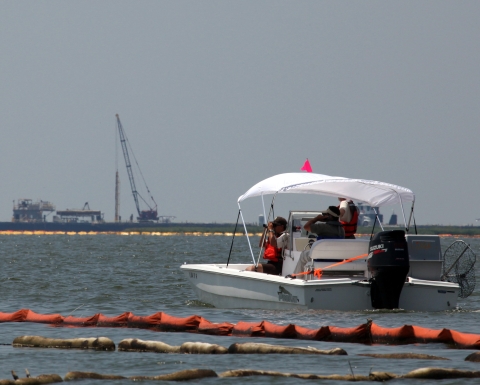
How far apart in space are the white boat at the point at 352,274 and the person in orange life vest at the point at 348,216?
1.84ft

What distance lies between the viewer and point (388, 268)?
16234 mm

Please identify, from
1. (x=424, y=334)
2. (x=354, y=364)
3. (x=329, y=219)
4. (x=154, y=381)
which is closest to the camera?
(x=154, y=381)

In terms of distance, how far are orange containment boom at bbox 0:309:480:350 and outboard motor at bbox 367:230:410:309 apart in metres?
1.94

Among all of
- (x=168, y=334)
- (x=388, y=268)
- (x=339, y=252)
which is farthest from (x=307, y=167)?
(x=168, y=334)

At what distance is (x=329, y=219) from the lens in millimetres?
18109

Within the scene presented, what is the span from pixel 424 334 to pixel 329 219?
4.73m

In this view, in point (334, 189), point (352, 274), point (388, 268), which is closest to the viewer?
point (388, 268)

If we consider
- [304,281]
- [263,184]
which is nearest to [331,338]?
[304,281]

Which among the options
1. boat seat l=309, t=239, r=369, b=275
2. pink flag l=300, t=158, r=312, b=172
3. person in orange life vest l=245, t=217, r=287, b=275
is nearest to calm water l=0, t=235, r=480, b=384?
boat seat l=309, t=239, r=369, b=275

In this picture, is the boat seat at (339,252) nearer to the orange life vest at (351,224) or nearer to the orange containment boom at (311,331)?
the orange life vest at (351,224)

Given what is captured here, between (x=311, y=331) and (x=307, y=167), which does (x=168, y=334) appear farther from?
(x=307, y=167)

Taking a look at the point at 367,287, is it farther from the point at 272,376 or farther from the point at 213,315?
the point at 272,376

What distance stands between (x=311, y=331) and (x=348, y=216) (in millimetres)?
4848

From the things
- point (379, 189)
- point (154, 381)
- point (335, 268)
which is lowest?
point (154, 381)
